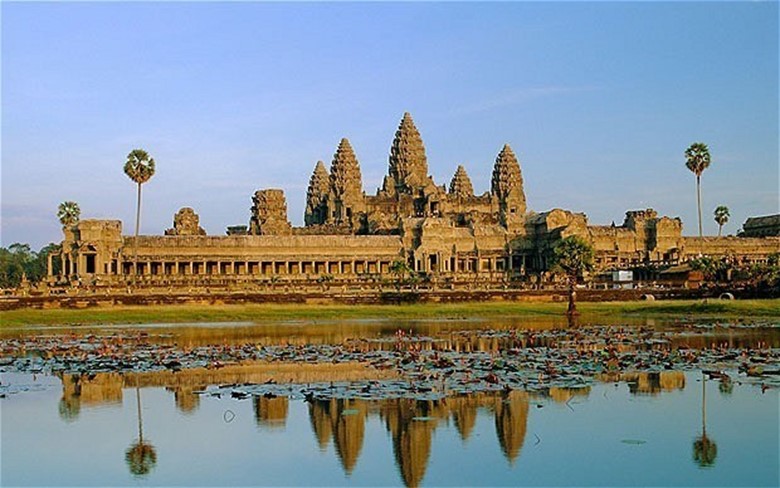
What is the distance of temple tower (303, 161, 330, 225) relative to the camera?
424ft

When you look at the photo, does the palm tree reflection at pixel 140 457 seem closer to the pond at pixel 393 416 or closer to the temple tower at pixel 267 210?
the pond at pixel 393 416

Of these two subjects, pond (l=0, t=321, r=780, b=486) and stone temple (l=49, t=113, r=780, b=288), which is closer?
pond (l=0, t=321, r=780, b=486)

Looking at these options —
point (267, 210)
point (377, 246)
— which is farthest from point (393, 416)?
point (267, 210)

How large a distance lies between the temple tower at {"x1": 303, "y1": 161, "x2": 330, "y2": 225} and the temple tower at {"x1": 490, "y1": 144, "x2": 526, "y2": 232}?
2264cm

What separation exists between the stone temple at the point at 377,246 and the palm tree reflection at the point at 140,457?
181 feet

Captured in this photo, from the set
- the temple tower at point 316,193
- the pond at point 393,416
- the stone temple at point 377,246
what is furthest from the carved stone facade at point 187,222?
the pond at point 393,416

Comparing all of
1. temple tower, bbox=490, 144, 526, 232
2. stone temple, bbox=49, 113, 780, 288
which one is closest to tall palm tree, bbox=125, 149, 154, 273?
stone temple, bbox=49, 113, 780, 288

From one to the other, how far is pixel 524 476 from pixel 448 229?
270ft

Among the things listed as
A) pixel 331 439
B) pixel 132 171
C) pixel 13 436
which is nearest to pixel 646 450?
pixel 331 439

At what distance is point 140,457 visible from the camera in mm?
15094

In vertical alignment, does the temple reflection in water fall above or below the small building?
below

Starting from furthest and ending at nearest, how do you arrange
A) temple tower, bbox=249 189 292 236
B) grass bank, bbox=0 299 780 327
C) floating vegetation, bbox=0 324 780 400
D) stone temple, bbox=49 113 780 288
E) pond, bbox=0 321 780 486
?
temple tower, bbox=249 189 292 236
stone temple, bbox=49 113 780 288
grass bank, bbox=0 299 780 327
floating vegetation, bbox=0 324 780 400
pond, bbox=0 321 780 486

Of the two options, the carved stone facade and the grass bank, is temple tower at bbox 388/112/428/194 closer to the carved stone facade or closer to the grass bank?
the carved stone facade

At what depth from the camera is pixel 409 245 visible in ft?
308
